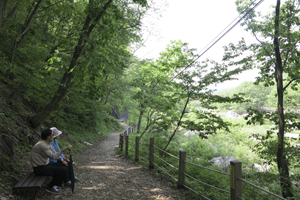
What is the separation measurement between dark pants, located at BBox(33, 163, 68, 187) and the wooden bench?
0.10 meters

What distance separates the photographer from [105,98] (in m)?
23.7

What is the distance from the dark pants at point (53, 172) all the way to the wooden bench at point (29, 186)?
4.0 inches

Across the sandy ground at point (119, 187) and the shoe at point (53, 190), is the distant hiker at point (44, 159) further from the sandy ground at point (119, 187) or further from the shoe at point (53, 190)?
the sandy ground at point (119, 187)

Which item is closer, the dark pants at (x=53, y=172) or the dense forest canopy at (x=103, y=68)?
the dark pants at (x=53, y=172)

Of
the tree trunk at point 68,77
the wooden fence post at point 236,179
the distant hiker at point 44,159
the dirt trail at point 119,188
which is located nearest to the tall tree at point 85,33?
the tree trunk at point 68,77

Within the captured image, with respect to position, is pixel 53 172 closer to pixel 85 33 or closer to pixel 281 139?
pixel 85 33

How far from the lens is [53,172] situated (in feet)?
12.7

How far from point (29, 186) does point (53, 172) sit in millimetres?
711

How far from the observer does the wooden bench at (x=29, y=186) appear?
314cm

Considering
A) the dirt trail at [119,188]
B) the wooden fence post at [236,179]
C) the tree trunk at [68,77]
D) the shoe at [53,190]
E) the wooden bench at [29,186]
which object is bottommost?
the dirt trail at [119,188]

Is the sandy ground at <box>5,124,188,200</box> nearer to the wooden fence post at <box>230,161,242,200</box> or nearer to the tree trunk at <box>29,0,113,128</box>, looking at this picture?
the wooden fence post at <box>230,161,242,200</box>

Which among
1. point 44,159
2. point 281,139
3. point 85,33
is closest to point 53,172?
point 44,159

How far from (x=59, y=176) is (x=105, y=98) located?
65.8 ft

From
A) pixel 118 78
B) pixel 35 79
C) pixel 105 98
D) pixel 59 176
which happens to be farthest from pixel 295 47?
pixel 105 98
